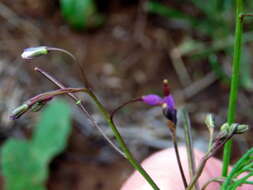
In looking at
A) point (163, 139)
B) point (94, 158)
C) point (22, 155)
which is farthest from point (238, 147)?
point (22, 155)

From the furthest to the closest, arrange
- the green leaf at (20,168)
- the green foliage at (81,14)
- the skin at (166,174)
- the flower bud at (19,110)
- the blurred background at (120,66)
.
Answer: the green foliage at (81,14) → the blurred background at (120,66) → the green leaf at (20,168) → the skin at (166,174) → the flower bud at (19,110)

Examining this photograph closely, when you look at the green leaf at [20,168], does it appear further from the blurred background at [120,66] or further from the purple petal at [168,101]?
the purple petal at [168,101]

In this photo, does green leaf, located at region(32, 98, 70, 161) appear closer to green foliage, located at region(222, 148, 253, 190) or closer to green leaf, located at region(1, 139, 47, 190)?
green leaf, located at region(1, 139, 47, 190)

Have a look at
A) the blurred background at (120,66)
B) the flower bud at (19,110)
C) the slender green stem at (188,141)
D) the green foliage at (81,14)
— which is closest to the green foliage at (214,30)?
the blurred background at (120,66)

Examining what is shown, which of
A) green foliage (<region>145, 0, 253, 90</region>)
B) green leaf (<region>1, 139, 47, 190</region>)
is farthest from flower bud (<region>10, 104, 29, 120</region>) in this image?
green foliage (<region>145, 0, 253, 90</region>)

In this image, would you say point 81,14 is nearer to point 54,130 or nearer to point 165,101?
point 54,130

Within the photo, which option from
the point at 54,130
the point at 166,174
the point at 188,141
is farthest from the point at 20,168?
the point at 188,141

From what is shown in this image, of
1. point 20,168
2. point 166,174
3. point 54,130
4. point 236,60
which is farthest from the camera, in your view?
point 54,130
